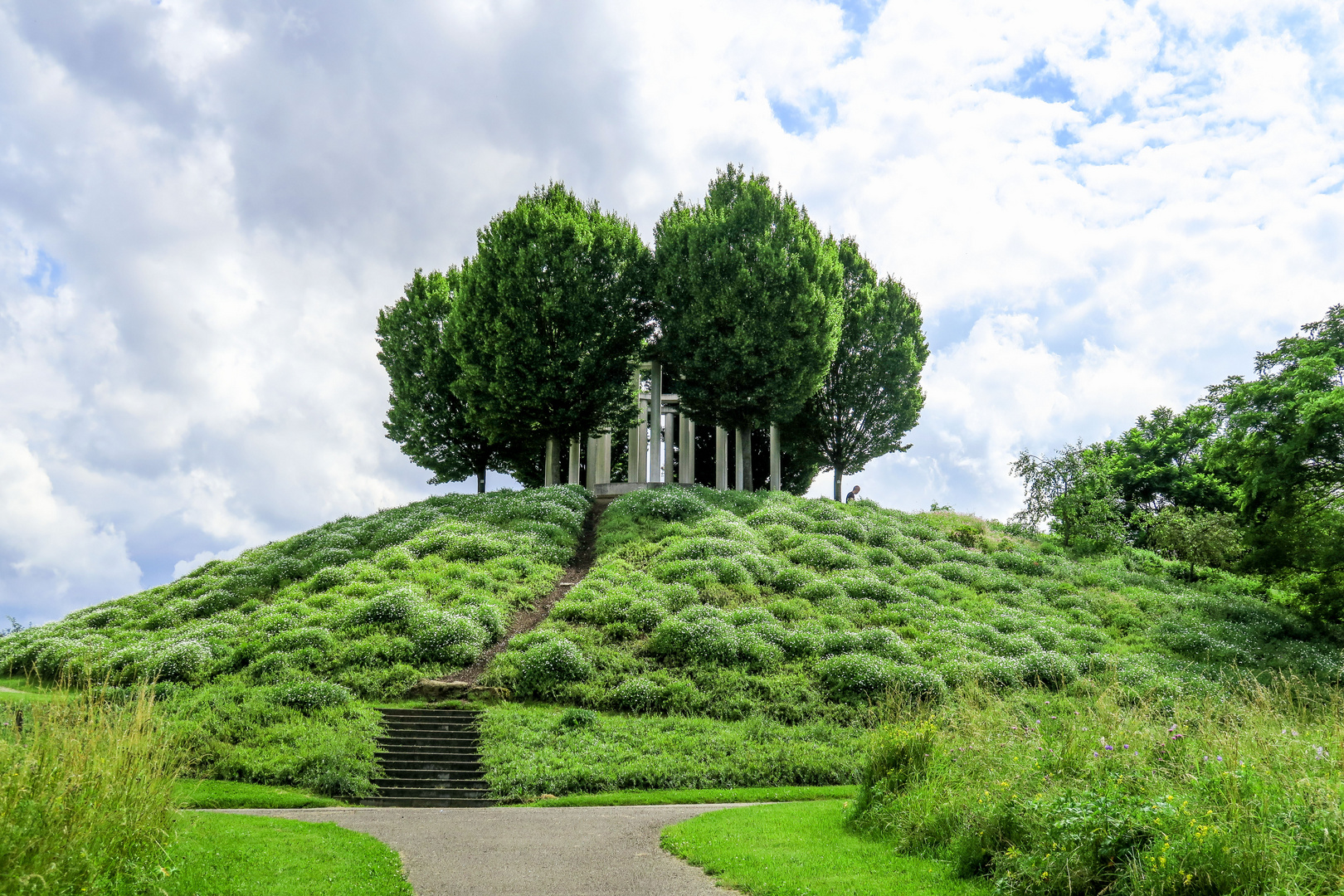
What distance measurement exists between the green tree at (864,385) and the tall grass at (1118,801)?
2935 cm

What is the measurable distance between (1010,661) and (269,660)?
17.5 meters

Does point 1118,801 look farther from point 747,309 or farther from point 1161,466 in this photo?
point 1161,466

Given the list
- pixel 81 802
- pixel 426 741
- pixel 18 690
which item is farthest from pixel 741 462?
pixel 81 802

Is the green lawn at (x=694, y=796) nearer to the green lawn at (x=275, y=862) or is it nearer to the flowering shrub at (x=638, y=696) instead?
the flowering shrub at (x=638, y=696)

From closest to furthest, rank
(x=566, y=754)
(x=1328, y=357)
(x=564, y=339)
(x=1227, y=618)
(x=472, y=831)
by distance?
(x=472, y=831) < (x=566, y=754) < (x=1328, y=357) < (x=1227, y=618) < (x=564, y=339)

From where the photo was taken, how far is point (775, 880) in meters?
8.09

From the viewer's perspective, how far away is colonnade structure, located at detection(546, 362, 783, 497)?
35875mm

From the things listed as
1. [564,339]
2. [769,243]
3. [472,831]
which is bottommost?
[472,831]

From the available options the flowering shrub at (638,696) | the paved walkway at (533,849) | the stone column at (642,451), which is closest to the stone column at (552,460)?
the stone column at (642,451)

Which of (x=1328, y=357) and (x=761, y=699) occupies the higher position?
(x=1328, y=357)

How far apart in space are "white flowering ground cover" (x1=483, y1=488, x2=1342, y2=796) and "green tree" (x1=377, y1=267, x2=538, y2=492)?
40.0 feet

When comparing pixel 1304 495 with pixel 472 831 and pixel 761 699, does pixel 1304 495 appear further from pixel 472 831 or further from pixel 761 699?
pixel 472 831

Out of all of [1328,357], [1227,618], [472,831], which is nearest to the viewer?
[472,831]

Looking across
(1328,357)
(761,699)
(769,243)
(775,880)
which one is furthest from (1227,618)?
(775,880)
